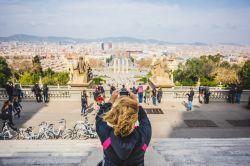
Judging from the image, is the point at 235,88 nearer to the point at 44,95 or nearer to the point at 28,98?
the point at 44,95

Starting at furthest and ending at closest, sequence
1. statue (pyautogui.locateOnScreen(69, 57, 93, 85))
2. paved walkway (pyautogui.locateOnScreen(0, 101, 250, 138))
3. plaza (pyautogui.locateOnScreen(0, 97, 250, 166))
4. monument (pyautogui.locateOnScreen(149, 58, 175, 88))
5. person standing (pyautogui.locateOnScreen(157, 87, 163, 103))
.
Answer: monument (pyautogui.locateOnScreen(149, 58, 175, 88)) → statue (pyautogui.locateOnScreen(69, 57, 93, 85)) → person standing (pyautogui.locateOnScreen(157, 87, 163, 103)) → paved walkway (pyautogui.locateOnScreen(0, 101, 250, 138)) → plaza (pyautogui.locateOnScreen(0, 97, 250, 166))

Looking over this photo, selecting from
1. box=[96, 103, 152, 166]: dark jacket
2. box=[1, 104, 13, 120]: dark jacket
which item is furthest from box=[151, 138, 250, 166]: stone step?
box=[1, 104, 13, 120]: dark jacket

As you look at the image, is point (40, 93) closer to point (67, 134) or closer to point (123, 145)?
point (67, 134)

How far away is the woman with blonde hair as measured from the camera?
2428 millimetres

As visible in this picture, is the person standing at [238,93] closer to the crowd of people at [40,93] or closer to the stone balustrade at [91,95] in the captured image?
the stone balustrade at [91,95]

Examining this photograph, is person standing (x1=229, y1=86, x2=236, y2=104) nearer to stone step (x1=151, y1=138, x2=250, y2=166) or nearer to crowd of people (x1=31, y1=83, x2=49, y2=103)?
stone step (x1=151, y1=138, x2=250, y2=166)

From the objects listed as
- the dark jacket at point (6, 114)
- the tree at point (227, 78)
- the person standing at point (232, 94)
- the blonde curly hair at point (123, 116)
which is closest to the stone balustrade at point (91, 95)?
the person standing at point (232, 94)

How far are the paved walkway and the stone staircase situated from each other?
3.38 metres

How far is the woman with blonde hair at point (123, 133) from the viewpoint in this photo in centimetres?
243

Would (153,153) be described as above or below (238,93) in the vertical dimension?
above

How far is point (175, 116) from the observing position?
1220cm

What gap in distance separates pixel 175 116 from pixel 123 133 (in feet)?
33.1

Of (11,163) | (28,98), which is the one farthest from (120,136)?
(28,98)

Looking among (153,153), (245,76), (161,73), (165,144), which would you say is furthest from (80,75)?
(245,76)
